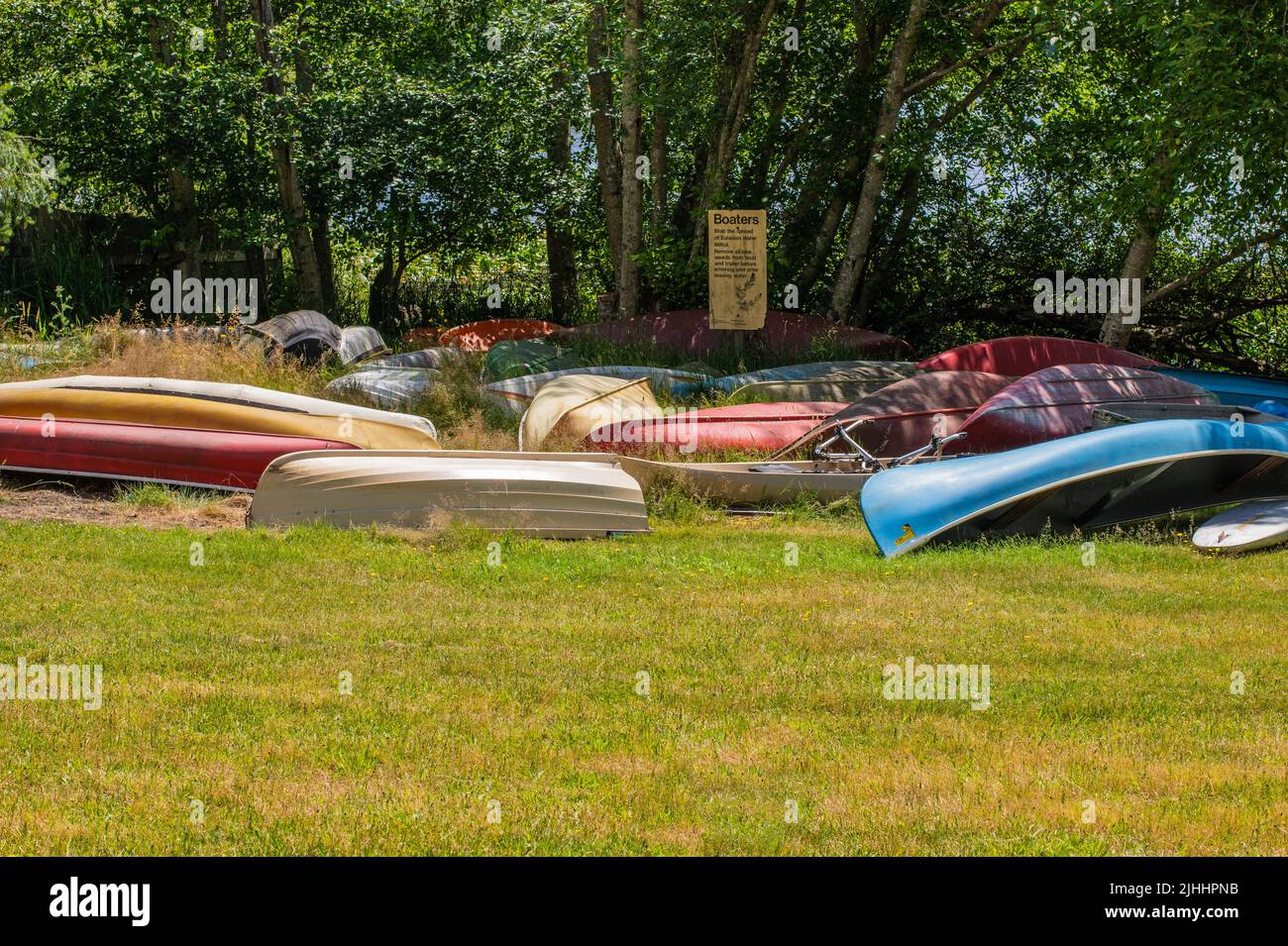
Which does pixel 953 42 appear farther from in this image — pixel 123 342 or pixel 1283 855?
pixel 1283 855

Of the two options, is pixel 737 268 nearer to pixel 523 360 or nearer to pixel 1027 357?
pixel 523 360

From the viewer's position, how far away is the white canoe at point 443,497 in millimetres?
8727

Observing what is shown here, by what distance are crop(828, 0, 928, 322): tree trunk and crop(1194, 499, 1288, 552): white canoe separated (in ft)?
25.5

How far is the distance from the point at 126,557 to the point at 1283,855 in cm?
613

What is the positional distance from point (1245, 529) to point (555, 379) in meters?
6.06

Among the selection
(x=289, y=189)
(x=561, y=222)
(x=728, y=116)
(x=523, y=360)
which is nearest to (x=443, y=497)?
(x=523, y=360)

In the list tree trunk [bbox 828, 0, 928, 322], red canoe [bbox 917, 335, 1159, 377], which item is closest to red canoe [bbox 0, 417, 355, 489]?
red canoe [bbox 917, 335, 1159, 377]

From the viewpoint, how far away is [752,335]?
15.2 metres

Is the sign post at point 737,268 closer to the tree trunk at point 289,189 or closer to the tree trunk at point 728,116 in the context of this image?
the tree trunk at point 728,116

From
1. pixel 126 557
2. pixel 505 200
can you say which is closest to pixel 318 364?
pixel 505 200

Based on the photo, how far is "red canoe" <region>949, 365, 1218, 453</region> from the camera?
1034cm

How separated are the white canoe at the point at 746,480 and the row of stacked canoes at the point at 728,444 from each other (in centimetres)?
2

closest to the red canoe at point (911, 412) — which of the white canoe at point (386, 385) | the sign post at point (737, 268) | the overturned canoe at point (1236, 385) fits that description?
the overturned canoe at point (1236, 385)

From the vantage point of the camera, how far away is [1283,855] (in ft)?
12.3
